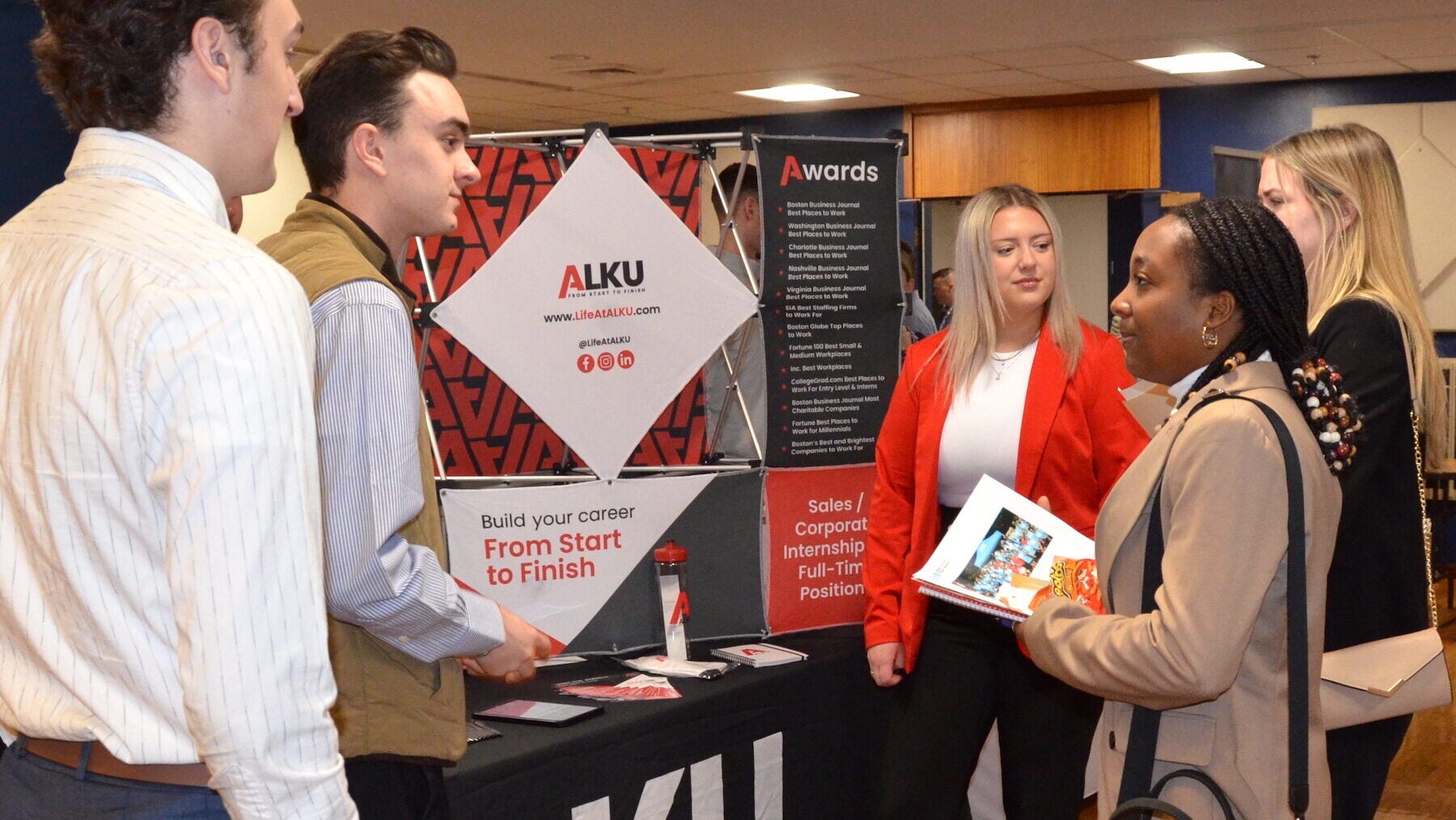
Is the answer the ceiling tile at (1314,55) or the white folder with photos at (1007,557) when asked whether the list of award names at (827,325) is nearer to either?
the white folder with photos at (1007,557)

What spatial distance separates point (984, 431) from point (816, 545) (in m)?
0.56

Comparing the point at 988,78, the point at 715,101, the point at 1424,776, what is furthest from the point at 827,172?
the point at 715,101

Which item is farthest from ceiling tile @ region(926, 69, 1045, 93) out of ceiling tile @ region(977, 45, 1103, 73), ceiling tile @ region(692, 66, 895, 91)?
ceiling tile @ region(692, 66, 895, 91)

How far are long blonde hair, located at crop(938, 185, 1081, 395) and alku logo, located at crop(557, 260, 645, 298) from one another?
71cm

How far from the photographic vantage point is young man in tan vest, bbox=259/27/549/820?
1.52 meters

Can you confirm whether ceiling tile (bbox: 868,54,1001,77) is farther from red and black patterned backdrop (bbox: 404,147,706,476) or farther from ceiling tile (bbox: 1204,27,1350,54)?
red and black patterned backdrop (bbox: 404,147,706,476)

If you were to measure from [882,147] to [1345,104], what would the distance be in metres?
7.47

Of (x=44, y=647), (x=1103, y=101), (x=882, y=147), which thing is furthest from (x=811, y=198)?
(x=1103, y=101)

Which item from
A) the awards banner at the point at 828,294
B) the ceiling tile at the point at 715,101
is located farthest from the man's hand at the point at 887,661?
the ceiling tile at the point at 715,101

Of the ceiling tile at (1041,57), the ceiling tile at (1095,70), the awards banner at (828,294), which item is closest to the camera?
the awards banner at (828,294)

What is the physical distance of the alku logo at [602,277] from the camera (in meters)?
2.79

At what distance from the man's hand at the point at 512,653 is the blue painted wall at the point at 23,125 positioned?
2.71m

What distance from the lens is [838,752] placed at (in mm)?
3043

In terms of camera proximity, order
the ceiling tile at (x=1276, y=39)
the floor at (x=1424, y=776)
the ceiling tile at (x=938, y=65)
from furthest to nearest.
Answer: the ceiling tile at (x=938, y=65) < the ceiling tile at (x=1276, y=39) < the floor at (x=1424, y=776)
